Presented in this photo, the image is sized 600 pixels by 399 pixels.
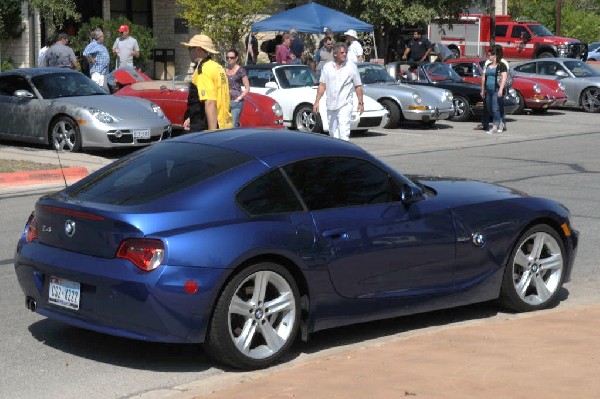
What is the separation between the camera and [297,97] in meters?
21.8

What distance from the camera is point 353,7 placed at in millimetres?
38438

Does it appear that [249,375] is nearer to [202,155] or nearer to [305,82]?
[202,155]

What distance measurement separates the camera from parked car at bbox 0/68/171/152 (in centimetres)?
1753

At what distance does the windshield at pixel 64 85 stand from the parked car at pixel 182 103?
142cm

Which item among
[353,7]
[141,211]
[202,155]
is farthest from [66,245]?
[353,7]

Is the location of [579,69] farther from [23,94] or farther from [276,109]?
[23,94]

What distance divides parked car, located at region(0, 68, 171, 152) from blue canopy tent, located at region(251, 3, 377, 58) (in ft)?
36.3

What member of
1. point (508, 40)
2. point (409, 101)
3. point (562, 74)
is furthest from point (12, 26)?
point (508, 40)

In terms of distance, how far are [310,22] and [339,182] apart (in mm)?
22533

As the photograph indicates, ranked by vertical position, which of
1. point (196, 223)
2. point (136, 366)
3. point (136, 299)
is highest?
point (196, 223)

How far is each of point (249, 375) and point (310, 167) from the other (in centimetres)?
139

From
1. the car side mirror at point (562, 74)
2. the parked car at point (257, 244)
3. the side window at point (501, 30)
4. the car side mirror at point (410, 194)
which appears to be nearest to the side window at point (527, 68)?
the car side mirror at point (562, 74)

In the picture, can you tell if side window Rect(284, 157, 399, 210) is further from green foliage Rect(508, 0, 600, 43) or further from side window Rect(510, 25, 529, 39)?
green foliage Rect(508, 0, 600, 43)

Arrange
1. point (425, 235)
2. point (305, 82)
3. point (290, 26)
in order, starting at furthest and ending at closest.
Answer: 1. point (290, 26)
2. point (305, 82)
3. point (425, 235)
